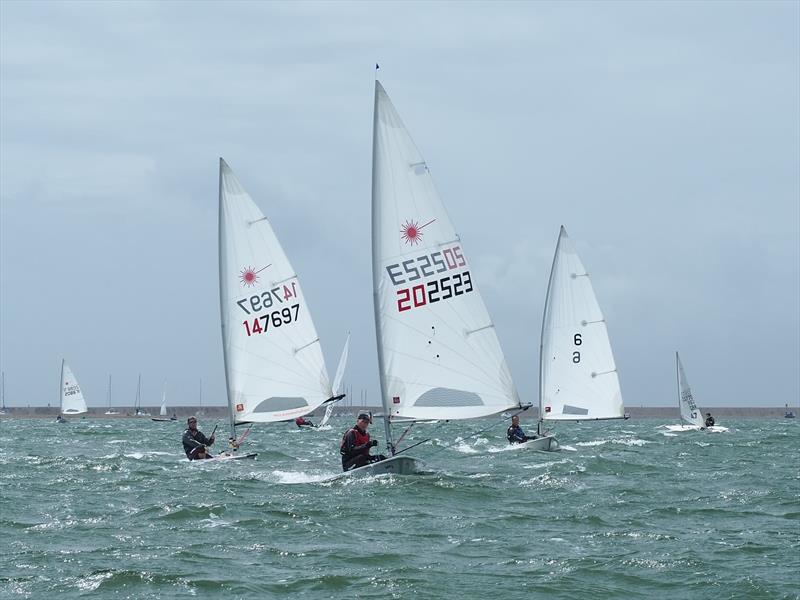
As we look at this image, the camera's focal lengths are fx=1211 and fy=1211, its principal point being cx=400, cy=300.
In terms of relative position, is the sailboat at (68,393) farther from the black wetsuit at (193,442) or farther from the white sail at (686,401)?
the black wetsuit at (193,442)

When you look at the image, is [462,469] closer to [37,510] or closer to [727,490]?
[727,490]

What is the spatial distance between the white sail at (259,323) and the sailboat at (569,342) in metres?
12.8

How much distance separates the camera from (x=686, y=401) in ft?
231

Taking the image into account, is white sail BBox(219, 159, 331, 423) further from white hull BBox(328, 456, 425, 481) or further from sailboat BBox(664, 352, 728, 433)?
sailboat BBox(664, 352, 728, 433)

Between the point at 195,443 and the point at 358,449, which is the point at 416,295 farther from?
the point at 195,443

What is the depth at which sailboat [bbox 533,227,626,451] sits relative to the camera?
145 feet

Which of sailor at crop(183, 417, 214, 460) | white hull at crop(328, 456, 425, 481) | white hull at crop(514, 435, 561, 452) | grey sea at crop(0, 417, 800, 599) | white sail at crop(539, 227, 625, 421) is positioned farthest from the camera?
white sail at crop(539, 227, 625, 421)

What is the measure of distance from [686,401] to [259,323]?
140ft

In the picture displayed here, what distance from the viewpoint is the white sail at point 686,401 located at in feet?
224

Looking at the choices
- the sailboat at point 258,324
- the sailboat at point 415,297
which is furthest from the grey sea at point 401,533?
the sailboat at point 258,324

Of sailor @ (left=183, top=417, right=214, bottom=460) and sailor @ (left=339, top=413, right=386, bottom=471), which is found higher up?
sailor @ (left=183, top=417, right=214, bottom=460)

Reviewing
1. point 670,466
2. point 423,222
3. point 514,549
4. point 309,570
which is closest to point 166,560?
point 309,570

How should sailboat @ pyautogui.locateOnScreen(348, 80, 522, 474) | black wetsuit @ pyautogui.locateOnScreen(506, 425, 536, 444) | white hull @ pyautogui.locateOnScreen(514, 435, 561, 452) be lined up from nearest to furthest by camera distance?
sailboat @ pyautogui.locateOnScreen(348, 80, 522, 474), white hull @ pyautogui.locateOnScreen(514, 435, 561, 452), black wetsuit @ pyautogui.locateOnScreen(506, 425, 536, 444)

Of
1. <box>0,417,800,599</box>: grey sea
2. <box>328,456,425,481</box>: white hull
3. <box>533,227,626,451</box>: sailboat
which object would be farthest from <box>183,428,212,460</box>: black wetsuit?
<box>533,227,626,451</box>: sailboat
